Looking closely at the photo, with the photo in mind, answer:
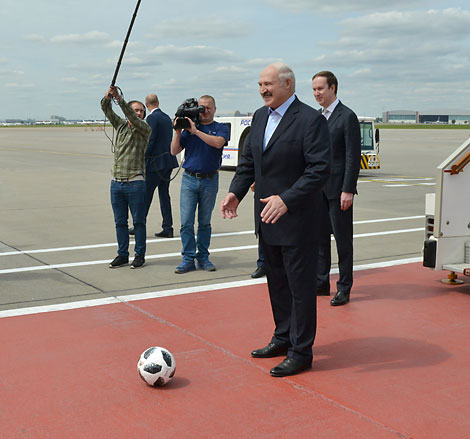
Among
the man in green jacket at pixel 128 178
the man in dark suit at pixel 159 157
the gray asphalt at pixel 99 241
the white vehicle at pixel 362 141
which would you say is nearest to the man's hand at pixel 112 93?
the man in green jacket at pixel 128 178

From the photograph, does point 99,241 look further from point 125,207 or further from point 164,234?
point 125,207

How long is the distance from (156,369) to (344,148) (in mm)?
3084

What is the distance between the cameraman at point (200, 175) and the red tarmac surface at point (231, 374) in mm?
1252

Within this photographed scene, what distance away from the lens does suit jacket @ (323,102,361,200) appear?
618 centimetres

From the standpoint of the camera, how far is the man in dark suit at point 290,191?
4348 mm

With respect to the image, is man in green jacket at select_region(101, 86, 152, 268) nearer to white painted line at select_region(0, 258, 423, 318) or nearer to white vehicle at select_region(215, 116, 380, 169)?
white painted line at select_region(0, 258, 423, 318)

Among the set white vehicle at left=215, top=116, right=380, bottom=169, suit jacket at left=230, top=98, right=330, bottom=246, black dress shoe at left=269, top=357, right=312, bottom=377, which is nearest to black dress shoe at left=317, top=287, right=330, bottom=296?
black dress shoe at left=269, top=357, right=312, bottom=377

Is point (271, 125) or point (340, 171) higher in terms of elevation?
point (271, 125)

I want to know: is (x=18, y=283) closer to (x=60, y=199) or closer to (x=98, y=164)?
(x=60, y=199)

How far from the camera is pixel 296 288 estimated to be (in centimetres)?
456

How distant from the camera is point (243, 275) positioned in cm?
768

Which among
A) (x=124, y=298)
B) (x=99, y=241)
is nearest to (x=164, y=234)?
(x=99, y=241)

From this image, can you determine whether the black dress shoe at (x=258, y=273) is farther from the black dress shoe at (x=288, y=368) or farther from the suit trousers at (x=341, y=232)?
the black dress shoe at (x=288, y=368)

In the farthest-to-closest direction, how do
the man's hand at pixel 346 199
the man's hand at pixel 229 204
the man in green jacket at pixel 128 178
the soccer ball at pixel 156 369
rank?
1. the man in green jacket at pixel 128 178
2. the man's hand at pixel 346 199
3. the man's hand at pixel 229 204
4. the soccer ball at pixel 156 369
